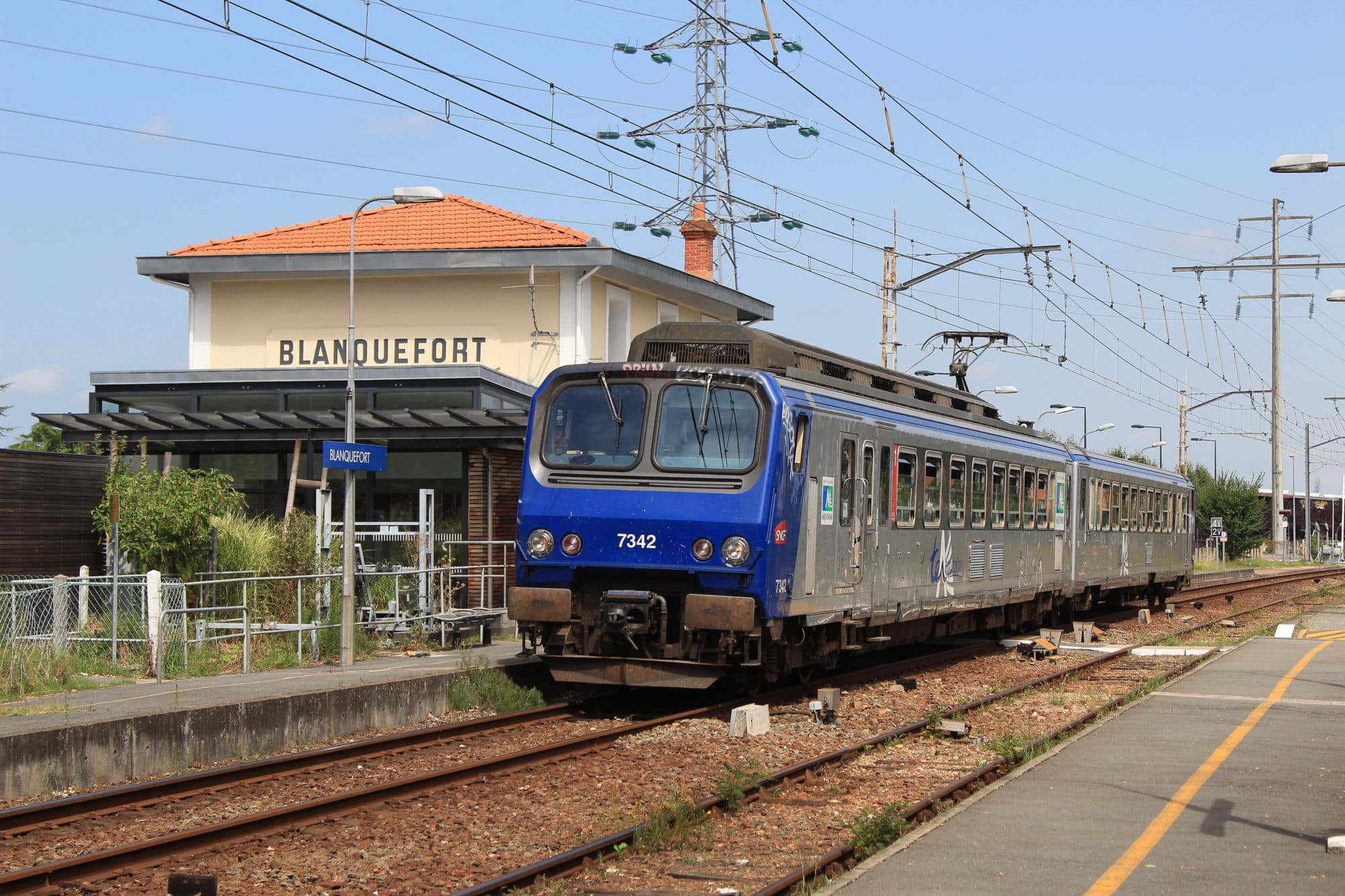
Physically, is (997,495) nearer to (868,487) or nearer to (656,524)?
(868,487)

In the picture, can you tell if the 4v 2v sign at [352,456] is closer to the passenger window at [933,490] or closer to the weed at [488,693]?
the weed at [488,693]

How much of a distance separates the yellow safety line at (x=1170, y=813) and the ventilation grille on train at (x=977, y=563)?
4.36 meters

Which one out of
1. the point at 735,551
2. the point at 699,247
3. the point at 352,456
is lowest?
the point at 735,551

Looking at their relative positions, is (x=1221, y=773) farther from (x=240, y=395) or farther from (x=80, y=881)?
(x=240, y=395)

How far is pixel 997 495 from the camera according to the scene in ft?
65.8

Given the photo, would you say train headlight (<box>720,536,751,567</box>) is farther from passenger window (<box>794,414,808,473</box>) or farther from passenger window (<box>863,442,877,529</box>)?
passenger window (<box>863,442,877,529</box>)

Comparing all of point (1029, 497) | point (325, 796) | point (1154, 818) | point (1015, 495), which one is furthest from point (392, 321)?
point (1154, 818)

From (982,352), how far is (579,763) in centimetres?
2069

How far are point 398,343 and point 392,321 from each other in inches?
18.3

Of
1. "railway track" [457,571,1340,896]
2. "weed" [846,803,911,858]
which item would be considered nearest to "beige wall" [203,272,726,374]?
"railway track" [457,571,1340,896]

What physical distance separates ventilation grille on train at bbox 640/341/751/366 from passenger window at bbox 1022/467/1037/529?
873 centimetres

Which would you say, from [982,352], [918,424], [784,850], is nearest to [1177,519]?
[982,352]

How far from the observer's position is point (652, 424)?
523 inches

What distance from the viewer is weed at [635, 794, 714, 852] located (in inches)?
327
